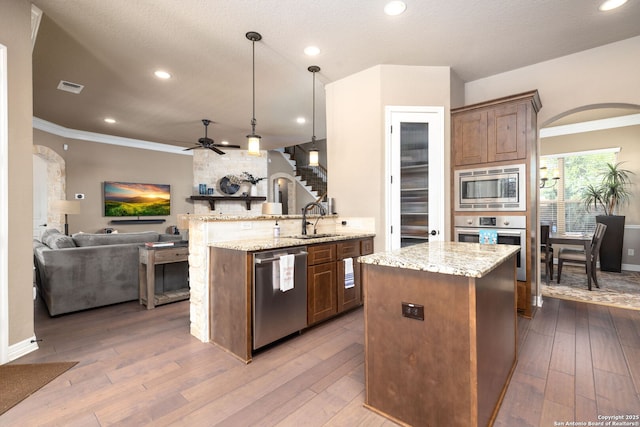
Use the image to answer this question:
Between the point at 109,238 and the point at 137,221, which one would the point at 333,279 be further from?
the point at 137,221

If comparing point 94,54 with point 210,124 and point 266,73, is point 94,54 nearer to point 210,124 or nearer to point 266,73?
point 266,73

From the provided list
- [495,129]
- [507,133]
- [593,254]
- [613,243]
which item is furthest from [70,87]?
[613,243]

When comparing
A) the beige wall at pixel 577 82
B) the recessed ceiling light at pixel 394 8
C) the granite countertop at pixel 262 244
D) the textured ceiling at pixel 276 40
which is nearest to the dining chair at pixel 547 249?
the beige wall at pixel 577 82

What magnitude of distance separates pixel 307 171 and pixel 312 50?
690cm

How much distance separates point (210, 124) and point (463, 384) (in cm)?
629

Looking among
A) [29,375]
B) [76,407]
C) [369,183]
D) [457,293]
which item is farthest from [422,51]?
[29,375]

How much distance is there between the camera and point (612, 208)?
5.62m

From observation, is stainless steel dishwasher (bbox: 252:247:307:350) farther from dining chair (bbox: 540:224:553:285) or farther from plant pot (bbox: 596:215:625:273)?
plant pot (bbox: 596:215:625:273)

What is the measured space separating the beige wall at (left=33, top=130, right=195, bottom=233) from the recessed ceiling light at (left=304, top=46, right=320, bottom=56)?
6012mm

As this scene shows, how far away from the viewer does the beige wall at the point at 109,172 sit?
6.51m

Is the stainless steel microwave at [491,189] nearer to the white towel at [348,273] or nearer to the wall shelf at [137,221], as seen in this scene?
the white towel at [348,273]

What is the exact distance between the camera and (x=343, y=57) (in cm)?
345

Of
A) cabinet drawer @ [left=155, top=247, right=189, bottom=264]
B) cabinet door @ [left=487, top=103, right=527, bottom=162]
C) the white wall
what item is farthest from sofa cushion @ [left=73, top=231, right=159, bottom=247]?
the white wall

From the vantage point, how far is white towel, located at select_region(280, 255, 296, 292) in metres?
2.51
